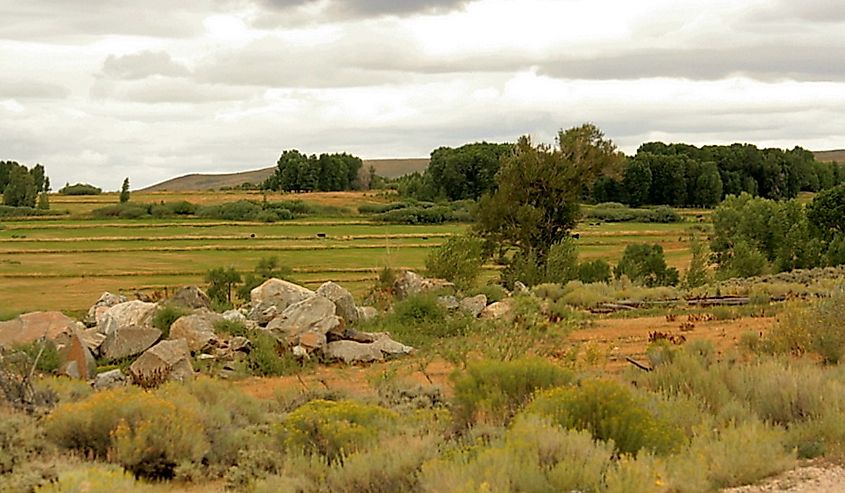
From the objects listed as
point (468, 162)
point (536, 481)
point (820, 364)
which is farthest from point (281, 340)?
point (468, 162)

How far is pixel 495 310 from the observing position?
23922mm

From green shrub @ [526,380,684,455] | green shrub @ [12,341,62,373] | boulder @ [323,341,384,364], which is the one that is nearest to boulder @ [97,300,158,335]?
green shrub @ [12,341,62,373]

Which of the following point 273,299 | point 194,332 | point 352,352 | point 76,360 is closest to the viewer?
point 76,360

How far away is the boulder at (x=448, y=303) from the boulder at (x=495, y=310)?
2.19ft

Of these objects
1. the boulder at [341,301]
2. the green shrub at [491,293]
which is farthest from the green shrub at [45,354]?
the green shrub at [491,293]

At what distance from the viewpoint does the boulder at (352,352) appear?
1928 cm

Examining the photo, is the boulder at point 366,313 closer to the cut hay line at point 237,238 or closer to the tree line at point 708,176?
the cut hay line at point 237,238

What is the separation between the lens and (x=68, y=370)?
653 inches

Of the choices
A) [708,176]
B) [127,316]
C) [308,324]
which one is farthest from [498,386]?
[708,176]

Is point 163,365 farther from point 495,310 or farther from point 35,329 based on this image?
point 495,310

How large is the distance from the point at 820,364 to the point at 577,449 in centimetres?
711

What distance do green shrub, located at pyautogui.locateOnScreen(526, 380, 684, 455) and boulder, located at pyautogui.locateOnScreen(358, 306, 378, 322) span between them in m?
13.9

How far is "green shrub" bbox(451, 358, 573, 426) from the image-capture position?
10881 millimetres

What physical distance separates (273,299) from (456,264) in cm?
742
